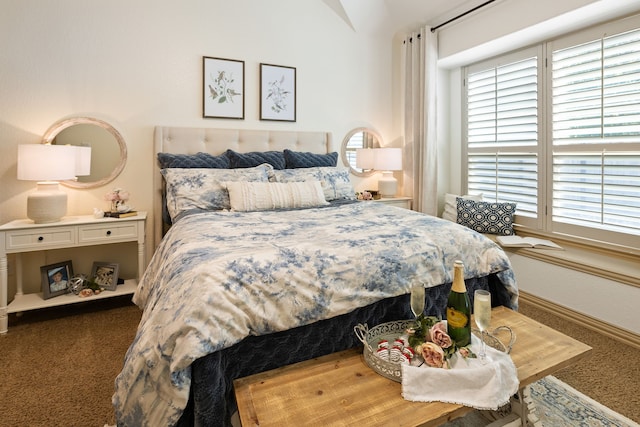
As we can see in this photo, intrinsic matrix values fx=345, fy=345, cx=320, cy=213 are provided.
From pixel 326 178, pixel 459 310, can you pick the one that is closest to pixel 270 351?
pixel 459 310

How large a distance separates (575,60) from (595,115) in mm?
506

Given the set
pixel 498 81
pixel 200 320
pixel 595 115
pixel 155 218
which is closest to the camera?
pixel 200 320

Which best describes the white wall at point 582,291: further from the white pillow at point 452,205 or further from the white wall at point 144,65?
the white wall at point 144,65

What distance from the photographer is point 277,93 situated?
11.7 ft

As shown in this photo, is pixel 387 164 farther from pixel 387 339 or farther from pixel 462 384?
pixel 462 384

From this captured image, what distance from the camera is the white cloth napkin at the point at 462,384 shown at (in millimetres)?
1150

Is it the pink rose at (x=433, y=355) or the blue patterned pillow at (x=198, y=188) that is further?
the blue patterned pillow at (x=198, y=188)

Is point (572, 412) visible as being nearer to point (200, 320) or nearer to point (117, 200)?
point (200, 320)

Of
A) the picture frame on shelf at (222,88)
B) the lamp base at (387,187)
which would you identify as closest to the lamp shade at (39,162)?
the picture frame on shelf at (222,88)

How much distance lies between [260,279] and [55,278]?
7.37 feet

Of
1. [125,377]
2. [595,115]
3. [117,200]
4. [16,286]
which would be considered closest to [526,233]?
[595,115]

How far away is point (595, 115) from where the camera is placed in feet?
8.77

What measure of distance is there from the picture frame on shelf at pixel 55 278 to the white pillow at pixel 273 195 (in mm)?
1445

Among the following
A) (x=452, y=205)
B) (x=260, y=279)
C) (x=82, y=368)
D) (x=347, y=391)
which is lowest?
(x=82, y=368)
